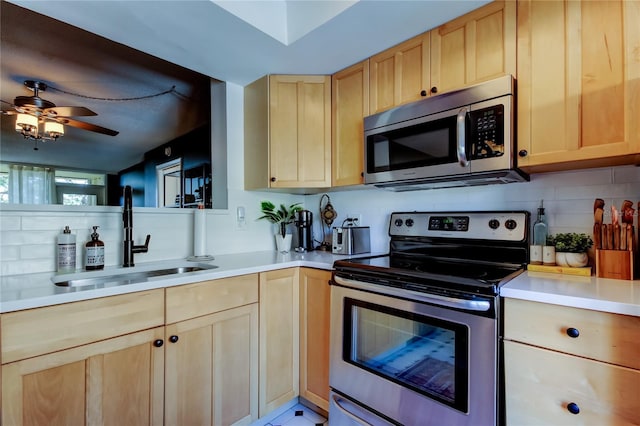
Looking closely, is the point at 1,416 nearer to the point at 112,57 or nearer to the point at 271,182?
the point at 271,182

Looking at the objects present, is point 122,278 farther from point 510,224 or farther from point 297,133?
point 510,224

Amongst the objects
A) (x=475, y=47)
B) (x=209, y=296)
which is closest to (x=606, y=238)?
(x=475, y=47)

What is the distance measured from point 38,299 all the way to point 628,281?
2.14 m

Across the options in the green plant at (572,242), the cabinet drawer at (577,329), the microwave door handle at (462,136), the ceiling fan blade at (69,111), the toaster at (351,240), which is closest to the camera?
Result: the cabinet drawer at (577,329)

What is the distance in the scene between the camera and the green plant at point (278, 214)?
2383mm

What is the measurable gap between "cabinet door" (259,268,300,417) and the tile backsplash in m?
0.65

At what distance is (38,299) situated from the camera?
1.00 metres

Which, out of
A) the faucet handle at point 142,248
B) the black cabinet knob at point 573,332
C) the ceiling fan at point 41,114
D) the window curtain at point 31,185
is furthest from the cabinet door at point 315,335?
the ceiling fan at point 41,114

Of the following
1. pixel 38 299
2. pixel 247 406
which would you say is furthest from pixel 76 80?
pixel 247 406

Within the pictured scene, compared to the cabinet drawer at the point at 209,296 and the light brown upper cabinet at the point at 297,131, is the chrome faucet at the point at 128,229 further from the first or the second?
the light brown upper cabinet at the point at 297,131

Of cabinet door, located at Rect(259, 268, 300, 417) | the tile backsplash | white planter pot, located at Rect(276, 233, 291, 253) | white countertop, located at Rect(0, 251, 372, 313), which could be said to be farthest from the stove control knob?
white planter pot, located at Rect(276, 233, 291, 253)

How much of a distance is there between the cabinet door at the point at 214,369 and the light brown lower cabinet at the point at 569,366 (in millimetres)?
1196

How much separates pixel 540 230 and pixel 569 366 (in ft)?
2.37

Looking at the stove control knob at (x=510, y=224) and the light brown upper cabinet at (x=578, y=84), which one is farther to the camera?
the stove control knob at (x=510, y=224)
